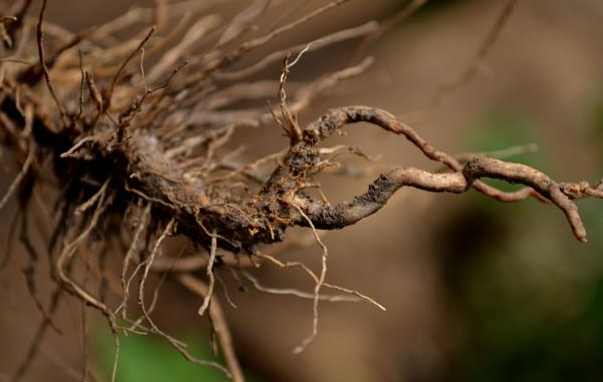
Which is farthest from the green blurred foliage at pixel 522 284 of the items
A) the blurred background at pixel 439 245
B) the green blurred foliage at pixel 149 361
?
the green blurred foliage at pixel 149 361

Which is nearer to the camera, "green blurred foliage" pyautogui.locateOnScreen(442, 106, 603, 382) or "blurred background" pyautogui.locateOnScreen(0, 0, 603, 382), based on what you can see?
"green blurred foliage" pyautogui.locateOnScreen(442, 106, 603, 382)

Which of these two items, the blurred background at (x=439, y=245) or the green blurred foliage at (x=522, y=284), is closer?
the green blurred foliage at (x=522, y=284)

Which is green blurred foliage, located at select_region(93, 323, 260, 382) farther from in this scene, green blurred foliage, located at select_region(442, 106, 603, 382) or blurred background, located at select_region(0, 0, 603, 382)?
green blurred foliage, located at select_region(442, 106, 603, 382)

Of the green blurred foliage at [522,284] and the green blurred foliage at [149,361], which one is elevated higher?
the green blurred foliage at [149,361]

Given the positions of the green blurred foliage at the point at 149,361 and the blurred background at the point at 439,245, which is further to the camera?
the blurred background at the point at 439,245

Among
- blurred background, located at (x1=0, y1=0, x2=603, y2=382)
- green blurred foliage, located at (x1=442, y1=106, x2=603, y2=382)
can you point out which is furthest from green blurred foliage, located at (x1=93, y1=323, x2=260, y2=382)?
green blurred foliage, located at (x1=442, y1=106, x2=603, y2=382)

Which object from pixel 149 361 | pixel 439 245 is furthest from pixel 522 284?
pixel 149 361

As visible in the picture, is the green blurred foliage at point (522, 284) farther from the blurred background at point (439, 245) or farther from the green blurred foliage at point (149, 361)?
the green blurred foliage at point (149, 361)

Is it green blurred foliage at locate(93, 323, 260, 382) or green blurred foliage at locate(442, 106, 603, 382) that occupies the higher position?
green blurred foliage at locate(93, 323, 260, 382)

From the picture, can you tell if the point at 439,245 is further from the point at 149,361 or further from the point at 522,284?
the point at 149,361
